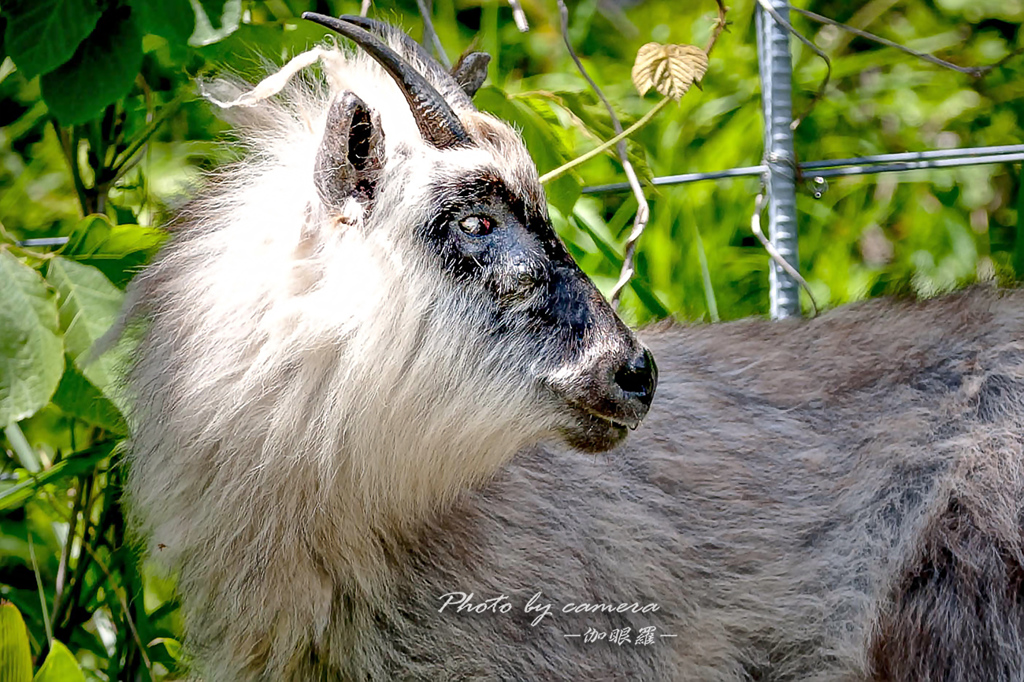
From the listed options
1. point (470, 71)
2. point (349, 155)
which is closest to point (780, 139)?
point (470, 71)

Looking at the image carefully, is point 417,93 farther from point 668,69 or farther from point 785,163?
point 785,163

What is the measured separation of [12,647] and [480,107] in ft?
4.80

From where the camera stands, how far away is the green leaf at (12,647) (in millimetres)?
2170

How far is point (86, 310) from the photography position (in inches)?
95.3

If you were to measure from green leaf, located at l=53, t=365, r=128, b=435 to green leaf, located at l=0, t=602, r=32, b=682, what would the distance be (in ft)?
1.38

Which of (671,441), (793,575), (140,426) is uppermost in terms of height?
(140,426)

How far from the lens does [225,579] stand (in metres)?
2.06

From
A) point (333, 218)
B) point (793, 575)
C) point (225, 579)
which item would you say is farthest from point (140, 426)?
point (793, 575)

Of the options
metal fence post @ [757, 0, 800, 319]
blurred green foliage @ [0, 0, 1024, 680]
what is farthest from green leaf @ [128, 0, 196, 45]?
metal fence post @ [757, 0, 800, 319]

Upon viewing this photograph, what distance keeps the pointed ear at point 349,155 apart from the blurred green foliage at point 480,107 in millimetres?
548

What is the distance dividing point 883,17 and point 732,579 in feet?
11.3

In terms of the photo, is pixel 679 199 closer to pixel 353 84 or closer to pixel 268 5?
pixel 268 5

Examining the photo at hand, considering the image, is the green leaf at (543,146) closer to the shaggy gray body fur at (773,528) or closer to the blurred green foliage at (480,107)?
the blurred green foliage at (480,107)

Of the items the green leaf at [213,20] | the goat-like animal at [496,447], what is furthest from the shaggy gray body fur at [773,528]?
the green leaf at [213,20]
